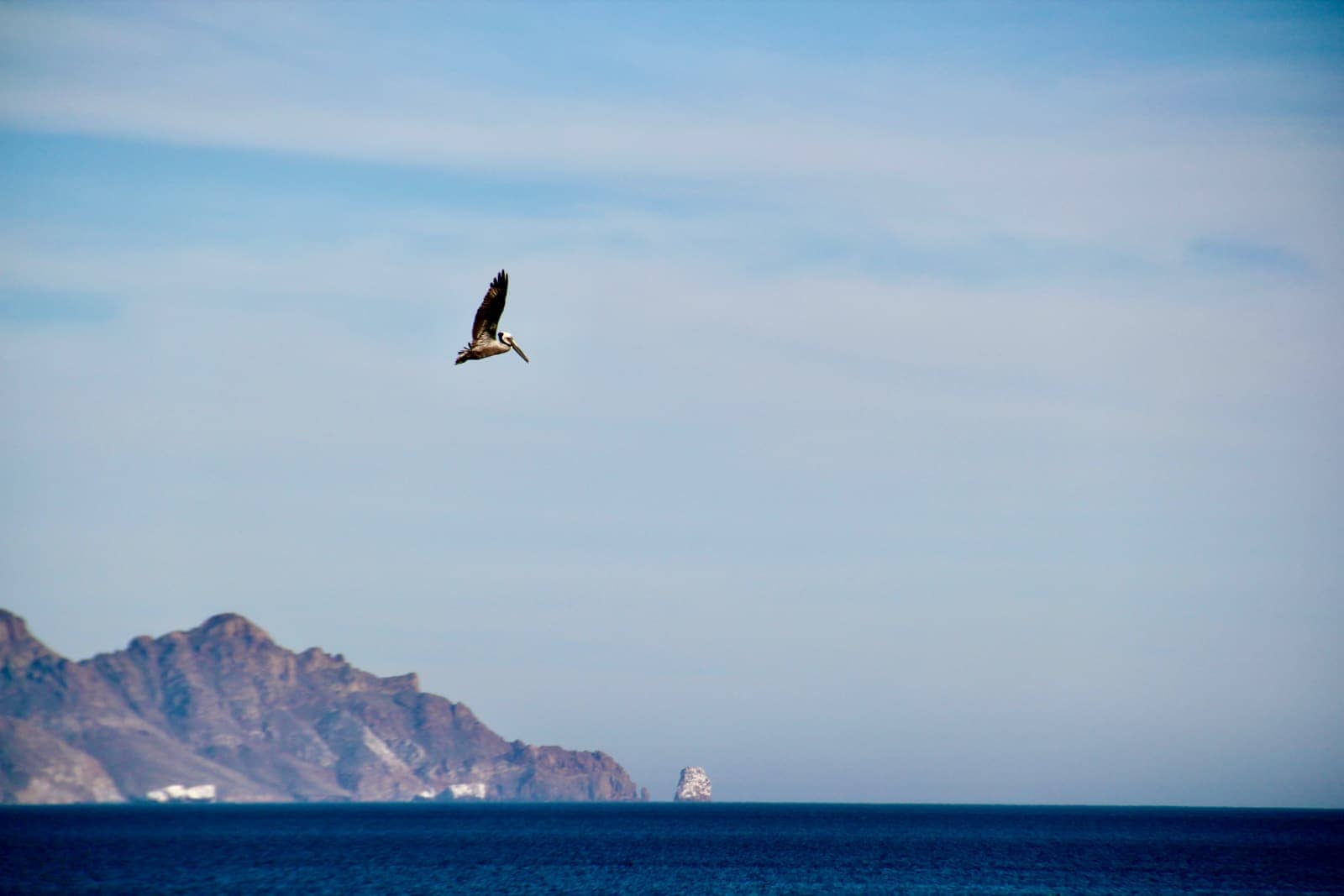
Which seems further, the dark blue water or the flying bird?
the dark blue water

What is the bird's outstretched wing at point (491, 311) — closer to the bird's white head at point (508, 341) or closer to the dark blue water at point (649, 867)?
the bird's white head at point (508, 341)

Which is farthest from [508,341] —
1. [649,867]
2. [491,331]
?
[649,867]

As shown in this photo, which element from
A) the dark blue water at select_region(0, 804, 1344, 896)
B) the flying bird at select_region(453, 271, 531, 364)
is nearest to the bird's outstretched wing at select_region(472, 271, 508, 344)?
the flying bird at select_region(453, 271, 531, 364)

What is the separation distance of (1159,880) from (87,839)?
436 ft

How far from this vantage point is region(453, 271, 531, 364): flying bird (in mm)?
49688

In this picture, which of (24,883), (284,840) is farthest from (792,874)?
(284,840)

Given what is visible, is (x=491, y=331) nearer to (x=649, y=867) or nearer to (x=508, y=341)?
(x=508, y=341)

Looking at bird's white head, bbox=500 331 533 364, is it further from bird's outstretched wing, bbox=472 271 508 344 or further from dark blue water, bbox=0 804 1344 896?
dark blue water, bbox=0 804 1344 896

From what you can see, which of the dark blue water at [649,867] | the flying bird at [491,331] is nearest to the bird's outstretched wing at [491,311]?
the flying bird at [491,331]

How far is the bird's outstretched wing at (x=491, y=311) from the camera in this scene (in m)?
49.5

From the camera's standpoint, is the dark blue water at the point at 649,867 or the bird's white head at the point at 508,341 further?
the dark blue water at the point at 649,867

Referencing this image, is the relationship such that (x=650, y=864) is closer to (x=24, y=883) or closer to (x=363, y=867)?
(x=363, y=867)

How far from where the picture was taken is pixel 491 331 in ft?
166

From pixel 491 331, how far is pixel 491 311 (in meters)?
0.86
